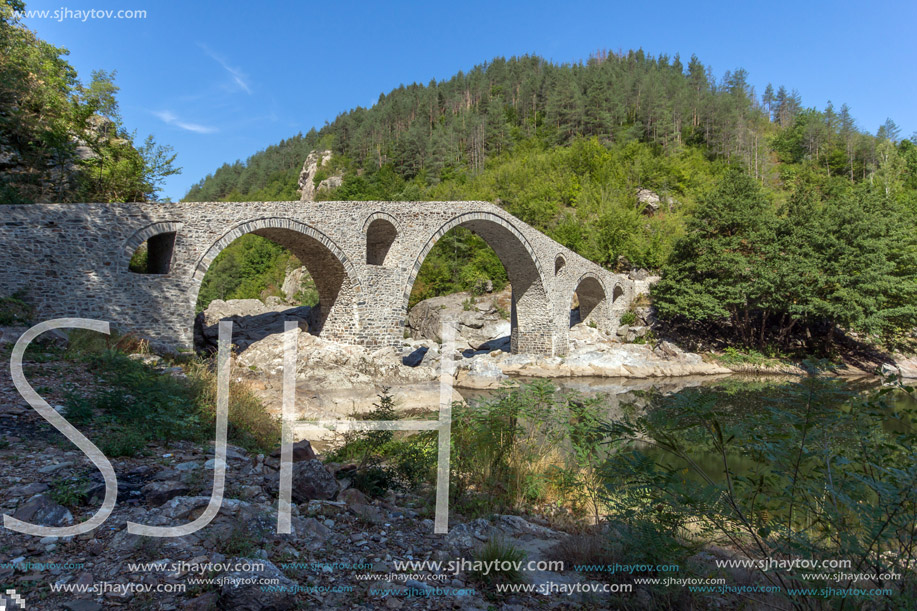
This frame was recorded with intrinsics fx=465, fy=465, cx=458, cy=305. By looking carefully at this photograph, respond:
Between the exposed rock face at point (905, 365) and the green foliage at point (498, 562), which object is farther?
the exposed rock face at point (905, 365)

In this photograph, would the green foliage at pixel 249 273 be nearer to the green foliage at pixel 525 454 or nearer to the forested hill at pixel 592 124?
the forested hill at pixel 592 124

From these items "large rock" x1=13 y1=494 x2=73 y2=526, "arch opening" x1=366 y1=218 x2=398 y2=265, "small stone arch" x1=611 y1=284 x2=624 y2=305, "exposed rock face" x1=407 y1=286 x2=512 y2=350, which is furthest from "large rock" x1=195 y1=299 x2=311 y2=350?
"small stone arch" x1=611 y1=284 x2=624 y2=305

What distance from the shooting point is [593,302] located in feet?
86.3

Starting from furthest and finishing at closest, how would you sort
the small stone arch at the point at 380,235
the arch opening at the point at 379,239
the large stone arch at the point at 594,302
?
the large stone arch at the point at 594,302 → the arch opening at the point at 379,239 → the small stone arch at the point at 380,235

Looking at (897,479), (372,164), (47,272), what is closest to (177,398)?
(897,479)

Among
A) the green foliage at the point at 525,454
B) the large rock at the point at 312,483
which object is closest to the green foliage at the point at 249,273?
the green foliage at the point at 525,454

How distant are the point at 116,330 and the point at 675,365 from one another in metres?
18.7

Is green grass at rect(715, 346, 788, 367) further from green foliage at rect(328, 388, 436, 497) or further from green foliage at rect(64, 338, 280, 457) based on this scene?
green foliage at rect(64, 338, 280, 457)

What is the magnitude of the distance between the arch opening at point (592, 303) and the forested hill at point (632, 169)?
3.72m

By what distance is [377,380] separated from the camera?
42.6 feet

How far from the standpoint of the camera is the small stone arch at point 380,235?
14.4m

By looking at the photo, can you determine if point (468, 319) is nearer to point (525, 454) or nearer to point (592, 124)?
point (525, 454)

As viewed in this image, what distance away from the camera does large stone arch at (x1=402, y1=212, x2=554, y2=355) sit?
61.5ft

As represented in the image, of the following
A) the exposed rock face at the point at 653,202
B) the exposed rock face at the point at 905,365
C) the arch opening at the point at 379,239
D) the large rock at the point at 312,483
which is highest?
the exposed rock face at the point at 653,202
